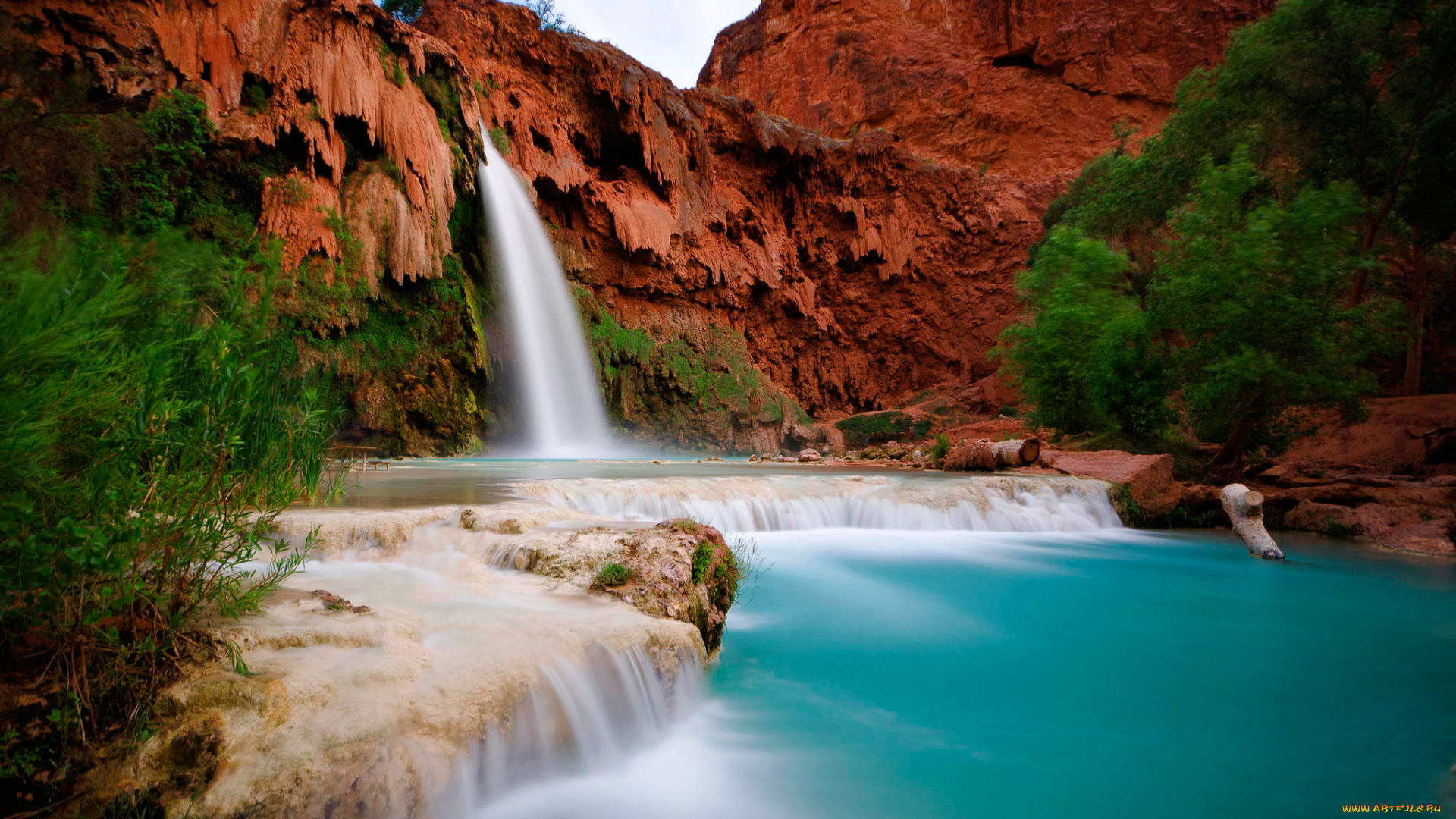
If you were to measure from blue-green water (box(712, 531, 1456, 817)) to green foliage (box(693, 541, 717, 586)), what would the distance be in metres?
0.58

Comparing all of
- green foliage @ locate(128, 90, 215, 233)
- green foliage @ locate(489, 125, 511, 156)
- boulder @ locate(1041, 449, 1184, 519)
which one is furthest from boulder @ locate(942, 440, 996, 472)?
green foliage @ locate(489, 125, 511, 156)

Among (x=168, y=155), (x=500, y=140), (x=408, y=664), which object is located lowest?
(x=408, y=664)

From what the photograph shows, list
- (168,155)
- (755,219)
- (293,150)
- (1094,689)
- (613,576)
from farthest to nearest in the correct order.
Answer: (755,219) < (293,150) < (168,155) < (1094,689) < (613,576)

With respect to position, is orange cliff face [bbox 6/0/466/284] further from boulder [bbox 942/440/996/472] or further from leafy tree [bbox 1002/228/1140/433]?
leafy tree [bbox 1002/228/1140/433]

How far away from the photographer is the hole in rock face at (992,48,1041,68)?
3591 cm

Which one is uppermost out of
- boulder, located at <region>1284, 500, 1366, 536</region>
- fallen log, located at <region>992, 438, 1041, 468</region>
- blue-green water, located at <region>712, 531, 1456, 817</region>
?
fallen log, located at <region>992, 438, 1041, 468</region>

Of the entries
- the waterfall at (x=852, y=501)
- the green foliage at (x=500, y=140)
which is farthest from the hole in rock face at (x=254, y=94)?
the waterfall at (x=852, y=501)

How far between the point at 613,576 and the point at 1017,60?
140 feet

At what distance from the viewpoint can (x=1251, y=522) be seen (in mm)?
7324

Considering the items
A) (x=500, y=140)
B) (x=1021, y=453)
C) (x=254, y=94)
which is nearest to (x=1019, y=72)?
(x=500, y=140)

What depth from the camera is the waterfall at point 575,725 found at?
229cm

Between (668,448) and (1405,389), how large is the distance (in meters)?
20.9

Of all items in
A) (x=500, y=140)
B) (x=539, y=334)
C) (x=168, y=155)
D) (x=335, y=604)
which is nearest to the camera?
(x=335, y=604)

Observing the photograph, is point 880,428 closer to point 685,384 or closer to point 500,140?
point 685,384
